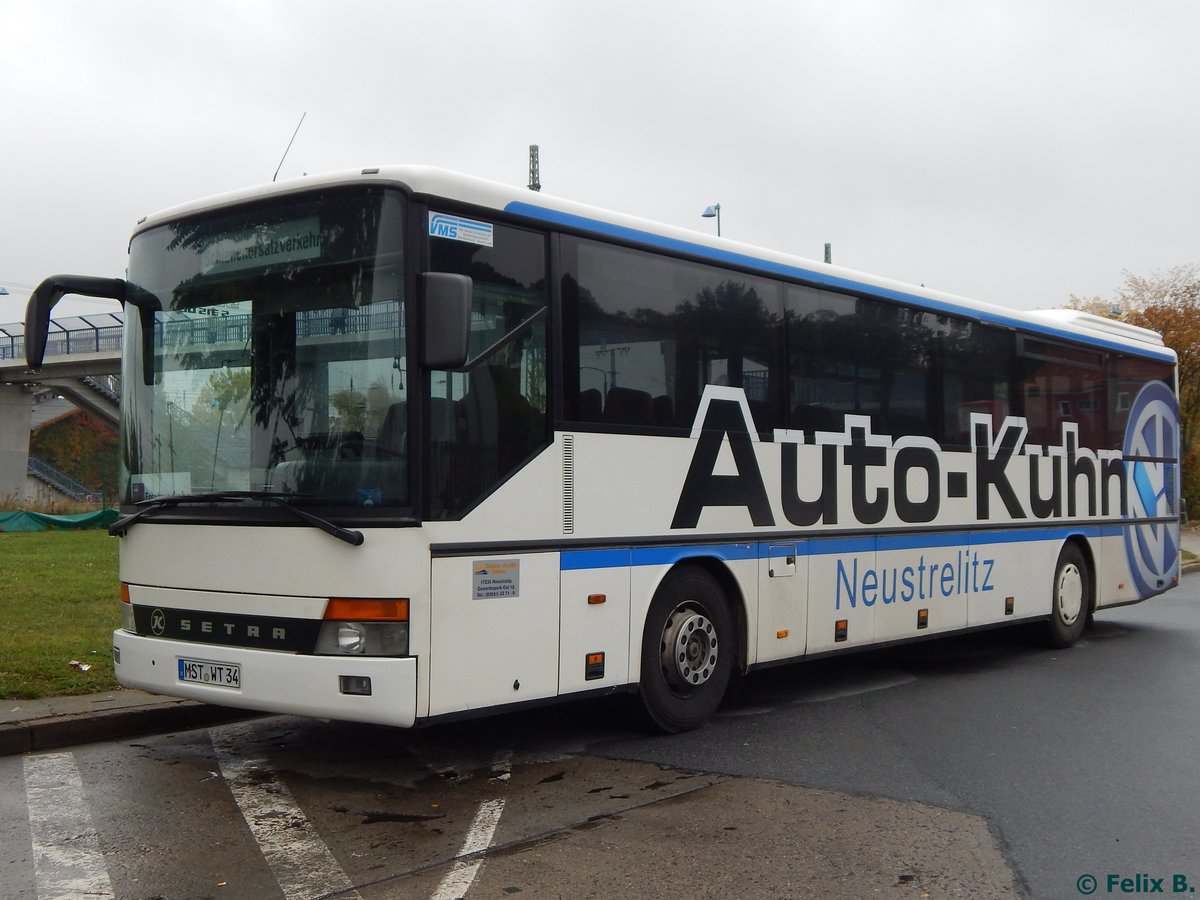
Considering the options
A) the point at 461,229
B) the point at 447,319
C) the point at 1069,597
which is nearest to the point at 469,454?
the point at 447,319

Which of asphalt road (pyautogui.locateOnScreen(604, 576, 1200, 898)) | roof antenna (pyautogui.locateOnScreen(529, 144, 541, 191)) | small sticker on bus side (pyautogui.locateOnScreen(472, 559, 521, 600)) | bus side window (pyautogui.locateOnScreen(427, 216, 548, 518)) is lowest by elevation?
asphalt road (pyautogui.locateOnScreen(604, 576, 1200, 898))

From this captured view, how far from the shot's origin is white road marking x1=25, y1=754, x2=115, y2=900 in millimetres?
5148

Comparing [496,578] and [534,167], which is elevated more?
[534,167]

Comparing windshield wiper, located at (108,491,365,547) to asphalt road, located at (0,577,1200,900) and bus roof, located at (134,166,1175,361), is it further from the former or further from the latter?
bus roof, located at (134,166,1175,361)

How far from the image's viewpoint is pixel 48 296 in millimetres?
7367

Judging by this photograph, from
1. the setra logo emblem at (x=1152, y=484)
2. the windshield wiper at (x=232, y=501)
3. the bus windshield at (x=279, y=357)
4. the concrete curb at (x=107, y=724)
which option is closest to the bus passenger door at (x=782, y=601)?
the bus windshield at (x=279, y=357)

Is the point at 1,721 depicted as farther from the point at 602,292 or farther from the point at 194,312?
→ the point at 602,292

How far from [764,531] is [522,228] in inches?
119

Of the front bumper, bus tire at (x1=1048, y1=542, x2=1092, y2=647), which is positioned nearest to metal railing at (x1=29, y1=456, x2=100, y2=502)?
bus tire at (x1=1048, y1=542, x2=1092, y2=647)

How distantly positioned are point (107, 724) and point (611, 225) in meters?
4.59

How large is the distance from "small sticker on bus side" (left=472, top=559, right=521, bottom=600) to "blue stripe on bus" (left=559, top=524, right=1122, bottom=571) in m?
0.39

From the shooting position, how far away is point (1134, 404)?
14289 mm

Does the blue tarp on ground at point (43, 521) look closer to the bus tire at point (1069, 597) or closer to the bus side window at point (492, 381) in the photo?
the bus tire at point (1069, 597)

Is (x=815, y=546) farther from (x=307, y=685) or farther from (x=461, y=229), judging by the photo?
(x=307, y=685)
